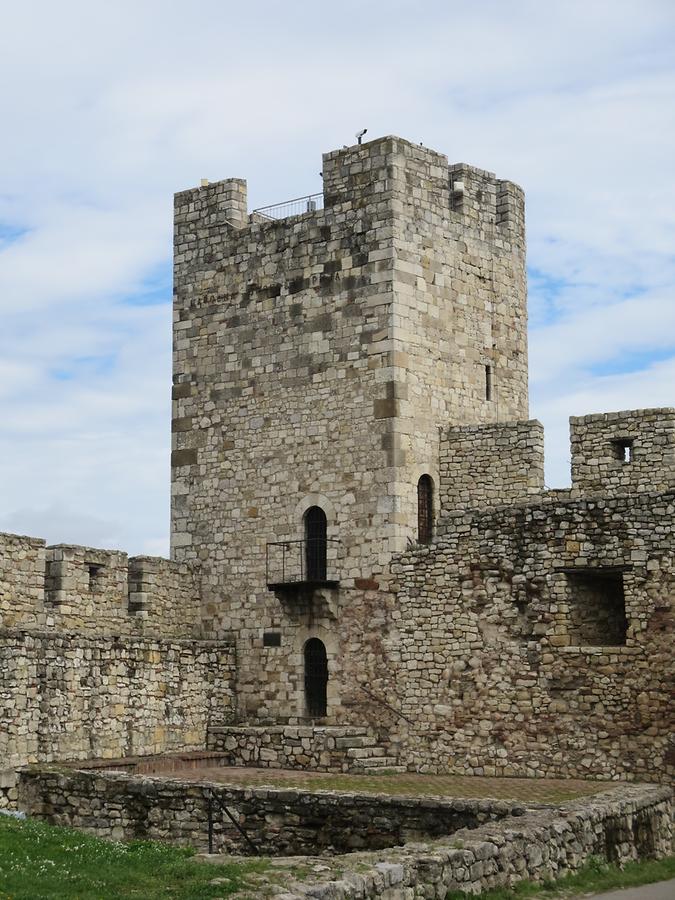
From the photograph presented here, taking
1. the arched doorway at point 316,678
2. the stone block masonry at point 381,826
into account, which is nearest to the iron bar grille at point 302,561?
the arched doorway at point 316,678

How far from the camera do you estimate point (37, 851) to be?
1363cm

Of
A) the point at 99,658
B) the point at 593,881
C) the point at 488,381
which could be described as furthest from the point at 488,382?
the point at 593,881

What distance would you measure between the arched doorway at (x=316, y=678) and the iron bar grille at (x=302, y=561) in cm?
102

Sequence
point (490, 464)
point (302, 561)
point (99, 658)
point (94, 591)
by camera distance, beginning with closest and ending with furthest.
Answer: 1. point (99, 658)
2. point (94, 591)
3. point (490, 464)
4. point (302, 561)

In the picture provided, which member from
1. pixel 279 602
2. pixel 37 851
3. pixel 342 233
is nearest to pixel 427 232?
pixel 342 233

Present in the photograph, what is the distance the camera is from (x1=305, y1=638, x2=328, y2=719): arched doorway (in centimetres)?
2169

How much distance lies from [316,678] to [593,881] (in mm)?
9074

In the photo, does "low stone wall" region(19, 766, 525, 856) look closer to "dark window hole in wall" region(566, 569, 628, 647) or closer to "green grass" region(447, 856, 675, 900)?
"green grass" region(447, 856, 675, 900)

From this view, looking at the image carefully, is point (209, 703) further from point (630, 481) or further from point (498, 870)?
point (498, 870)

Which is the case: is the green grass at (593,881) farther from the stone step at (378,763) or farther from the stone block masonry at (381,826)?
the stone step at (378,763)

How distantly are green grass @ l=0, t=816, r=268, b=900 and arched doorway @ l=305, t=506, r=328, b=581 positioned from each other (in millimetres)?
7900

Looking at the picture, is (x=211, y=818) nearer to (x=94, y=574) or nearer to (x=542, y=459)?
(x=94, y=574)

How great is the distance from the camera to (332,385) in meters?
22.1

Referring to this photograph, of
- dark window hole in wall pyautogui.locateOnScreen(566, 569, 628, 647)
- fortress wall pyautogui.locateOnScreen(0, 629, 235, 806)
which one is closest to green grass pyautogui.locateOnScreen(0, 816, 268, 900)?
fortress wall pyautogui.locateOnScreen(0, 629, 235, 806)
